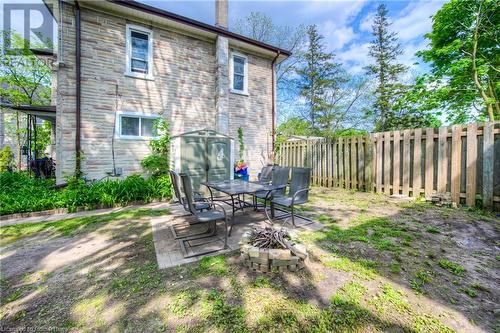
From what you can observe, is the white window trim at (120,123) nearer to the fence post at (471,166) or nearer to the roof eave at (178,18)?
the roof eave at (178,18)

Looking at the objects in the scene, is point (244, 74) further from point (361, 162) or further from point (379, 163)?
point (379, 163)

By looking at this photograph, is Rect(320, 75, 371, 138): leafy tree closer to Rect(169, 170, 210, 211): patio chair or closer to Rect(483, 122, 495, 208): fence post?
Rect(483, 122, 495, 208): fence post

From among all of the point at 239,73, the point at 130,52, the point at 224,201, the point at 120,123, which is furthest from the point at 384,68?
the point at 120,123

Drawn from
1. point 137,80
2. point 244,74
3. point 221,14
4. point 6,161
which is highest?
point 221,14

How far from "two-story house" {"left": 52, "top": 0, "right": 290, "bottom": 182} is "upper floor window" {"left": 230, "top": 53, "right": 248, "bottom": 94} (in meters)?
0.04

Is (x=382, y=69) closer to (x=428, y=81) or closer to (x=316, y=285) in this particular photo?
(x=428, y=81)

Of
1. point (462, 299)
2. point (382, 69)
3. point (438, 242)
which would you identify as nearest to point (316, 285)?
point (462, 299)

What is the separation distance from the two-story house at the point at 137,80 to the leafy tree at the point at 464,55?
7.72m

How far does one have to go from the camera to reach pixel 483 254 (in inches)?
119

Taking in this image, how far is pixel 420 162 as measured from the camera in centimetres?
596

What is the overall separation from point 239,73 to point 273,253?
9.56 meters

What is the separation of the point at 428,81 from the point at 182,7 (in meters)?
13.7

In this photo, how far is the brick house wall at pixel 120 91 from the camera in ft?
22.2

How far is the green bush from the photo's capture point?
5.31m
